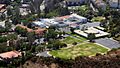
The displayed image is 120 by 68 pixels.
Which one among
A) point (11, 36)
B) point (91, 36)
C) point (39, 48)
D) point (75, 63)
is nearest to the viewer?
point (75, 63)

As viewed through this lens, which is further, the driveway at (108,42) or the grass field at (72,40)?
the grass field at (72,40)

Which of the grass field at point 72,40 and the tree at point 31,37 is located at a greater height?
the tree at point 31,37

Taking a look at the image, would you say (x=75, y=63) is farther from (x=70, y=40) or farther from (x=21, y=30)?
(x=21, y=30)

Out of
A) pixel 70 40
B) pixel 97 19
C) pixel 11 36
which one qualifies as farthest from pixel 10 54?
pixel 97 19

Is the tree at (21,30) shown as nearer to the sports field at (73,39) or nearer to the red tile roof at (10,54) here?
the sports field at (73,39)

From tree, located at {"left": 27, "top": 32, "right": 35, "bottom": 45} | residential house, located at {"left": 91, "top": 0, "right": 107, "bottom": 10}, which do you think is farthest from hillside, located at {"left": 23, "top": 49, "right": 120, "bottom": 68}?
residential house, located at {"left": 91, "top": 0, "right": 107, "bottom": 10}

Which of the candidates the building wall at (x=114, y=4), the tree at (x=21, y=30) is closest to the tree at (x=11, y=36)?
the tree at (x=21, y=30)
